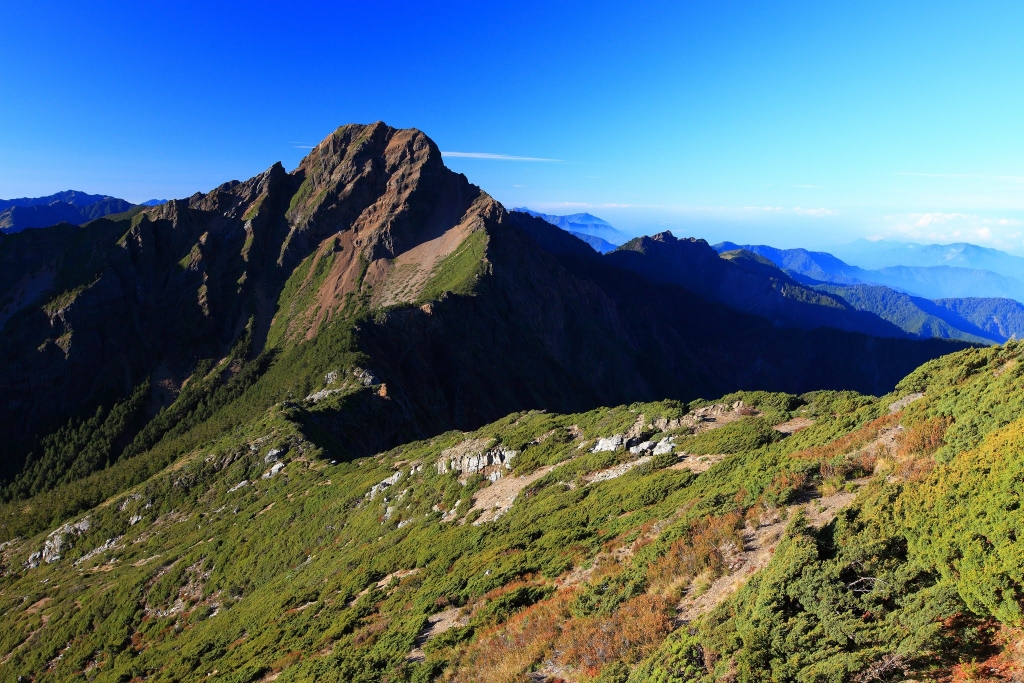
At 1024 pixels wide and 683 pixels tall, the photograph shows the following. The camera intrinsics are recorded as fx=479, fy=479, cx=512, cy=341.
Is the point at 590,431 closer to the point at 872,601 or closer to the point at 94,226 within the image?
the point at 872,601

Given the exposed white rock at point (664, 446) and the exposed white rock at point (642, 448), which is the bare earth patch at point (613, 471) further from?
the exposed white rock at point (664, 446)

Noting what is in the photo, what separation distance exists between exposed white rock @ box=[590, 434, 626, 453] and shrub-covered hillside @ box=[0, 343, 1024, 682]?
0.48 ft

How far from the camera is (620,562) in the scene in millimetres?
17797

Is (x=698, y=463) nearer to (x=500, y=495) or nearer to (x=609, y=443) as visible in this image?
(x=609, y=443)

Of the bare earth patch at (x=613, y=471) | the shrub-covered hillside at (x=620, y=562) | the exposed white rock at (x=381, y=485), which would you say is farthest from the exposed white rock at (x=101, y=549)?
the bare earth patch at (x=613, y=471)

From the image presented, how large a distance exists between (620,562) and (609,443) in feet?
46.1

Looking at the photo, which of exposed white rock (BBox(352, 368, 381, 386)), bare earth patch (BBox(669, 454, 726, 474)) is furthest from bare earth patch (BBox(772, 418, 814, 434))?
exposed white rock (BBox(352, 368, 381, 386))

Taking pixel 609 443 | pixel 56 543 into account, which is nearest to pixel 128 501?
pixel 56 543

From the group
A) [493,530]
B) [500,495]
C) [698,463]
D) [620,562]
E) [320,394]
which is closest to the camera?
[620,562]

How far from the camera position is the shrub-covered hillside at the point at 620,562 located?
432 inches

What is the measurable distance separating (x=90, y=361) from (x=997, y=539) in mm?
152417

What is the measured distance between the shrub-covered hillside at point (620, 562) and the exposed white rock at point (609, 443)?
15 centimetres

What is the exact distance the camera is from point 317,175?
16038 centimetres

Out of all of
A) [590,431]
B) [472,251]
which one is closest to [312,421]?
[590,431]
